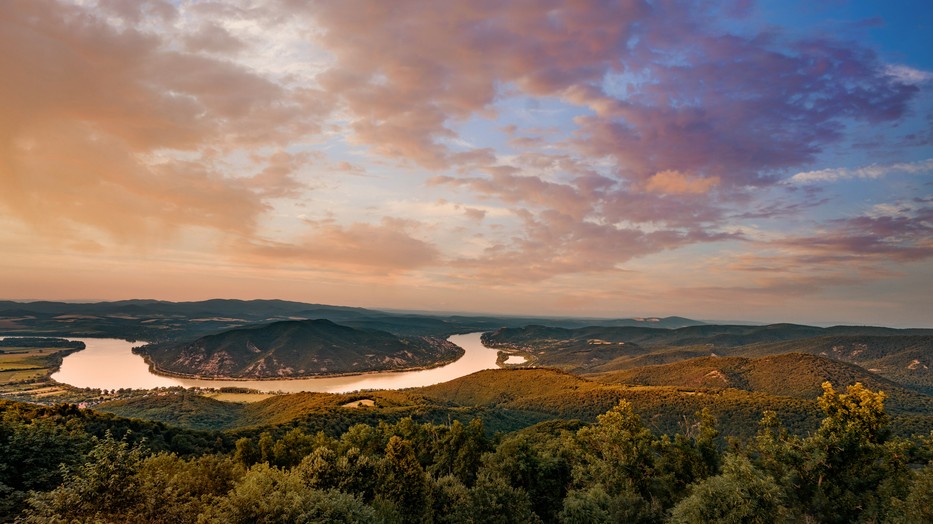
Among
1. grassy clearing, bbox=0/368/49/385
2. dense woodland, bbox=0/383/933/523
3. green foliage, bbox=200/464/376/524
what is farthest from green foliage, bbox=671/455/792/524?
grassy clearing, bbox=0/368/49/385

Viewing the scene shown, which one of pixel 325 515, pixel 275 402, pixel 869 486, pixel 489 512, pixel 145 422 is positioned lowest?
pixel 275 402

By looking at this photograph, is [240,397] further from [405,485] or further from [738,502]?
[738,502]

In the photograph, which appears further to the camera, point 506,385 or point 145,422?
point 506,385

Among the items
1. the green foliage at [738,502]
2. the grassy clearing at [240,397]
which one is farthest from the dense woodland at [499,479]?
the grassy clearing at [240,397]

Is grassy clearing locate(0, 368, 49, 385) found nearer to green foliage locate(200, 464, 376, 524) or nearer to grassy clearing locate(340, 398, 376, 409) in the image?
grassy clearing locate(340, 398, 376, 409)

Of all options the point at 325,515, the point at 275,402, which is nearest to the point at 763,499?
the point at 325,515

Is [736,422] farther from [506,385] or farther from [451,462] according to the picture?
[451,462]

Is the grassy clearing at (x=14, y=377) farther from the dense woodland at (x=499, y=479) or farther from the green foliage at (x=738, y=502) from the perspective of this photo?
the green foliage at (x=738, y=502)

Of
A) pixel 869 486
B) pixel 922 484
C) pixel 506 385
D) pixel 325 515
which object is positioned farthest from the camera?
pixel 506 385
